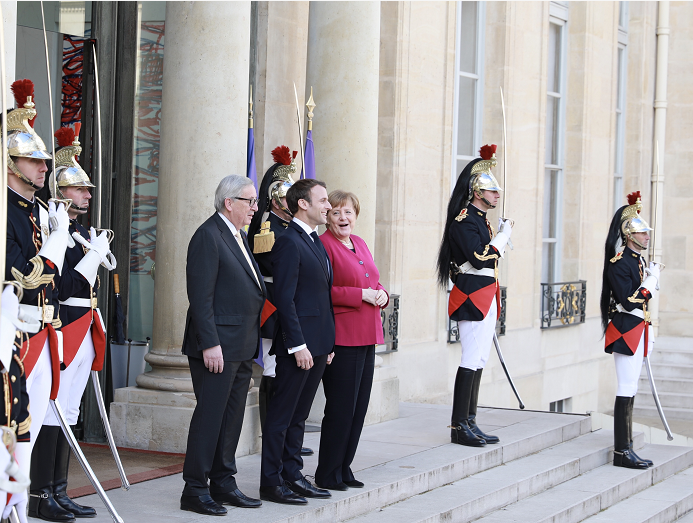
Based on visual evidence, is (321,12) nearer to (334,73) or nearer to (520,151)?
(334,73)

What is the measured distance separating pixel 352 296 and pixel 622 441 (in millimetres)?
3189

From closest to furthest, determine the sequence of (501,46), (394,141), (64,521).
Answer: (64,521), (394,141), (501,46)

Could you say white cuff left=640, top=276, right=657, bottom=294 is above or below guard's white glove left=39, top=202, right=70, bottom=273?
below

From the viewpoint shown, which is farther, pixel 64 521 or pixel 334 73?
pixel 334 73

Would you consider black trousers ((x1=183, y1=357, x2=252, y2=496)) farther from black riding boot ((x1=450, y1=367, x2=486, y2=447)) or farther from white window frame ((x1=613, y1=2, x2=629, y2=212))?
white window frame ((x1=613, y1=2, x2=629, y2=212))

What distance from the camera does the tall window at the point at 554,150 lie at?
13.0m

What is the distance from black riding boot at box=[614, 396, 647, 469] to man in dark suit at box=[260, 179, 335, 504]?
2934 millimetres

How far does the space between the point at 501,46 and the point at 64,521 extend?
8.15 m

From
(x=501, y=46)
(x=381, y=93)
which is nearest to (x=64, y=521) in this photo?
(x=381, y=93)

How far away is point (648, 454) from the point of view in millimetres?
8359

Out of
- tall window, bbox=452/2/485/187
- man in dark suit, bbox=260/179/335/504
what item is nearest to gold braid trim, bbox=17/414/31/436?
man in dark suit, bbox=260/179/335/504

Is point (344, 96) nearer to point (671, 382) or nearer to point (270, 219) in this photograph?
point (270, 219)

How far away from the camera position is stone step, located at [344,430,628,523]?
225 inches

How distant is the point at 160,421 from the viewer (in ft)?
21.0
